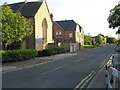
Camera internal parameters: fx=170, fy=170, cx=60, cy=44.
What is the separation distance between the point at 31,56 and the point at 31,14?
41.3ft

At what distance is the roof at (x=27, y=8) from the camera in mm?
35344

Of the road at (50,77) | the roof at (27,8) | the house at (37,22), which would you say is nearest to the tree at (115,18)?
the house at (37,22)

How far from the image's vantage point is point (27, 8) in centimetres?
3769

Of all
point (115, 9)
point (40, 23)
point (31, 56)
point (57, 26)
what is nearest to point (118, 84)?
point (31, 56)

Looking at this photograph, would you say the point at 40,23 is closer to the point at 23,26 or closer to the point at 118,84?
the point at 23,26

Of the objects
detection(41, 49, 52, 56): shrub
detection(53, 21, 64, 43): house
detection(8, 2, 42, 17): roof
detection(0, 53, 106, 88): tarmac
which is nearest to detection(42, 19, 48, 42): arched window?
detection(8, 2, 42, 17): roof

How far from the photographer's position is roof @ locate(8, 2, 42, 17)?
3534 centimetres

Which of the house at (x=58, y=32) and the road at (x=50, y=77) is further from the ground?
the house at (x=58, y=32)

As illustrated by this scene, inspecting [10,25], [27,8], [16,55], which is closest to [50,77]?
[16,55]

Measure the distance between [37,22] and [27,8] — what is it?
4.93m

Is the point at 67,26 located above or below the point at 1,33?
above

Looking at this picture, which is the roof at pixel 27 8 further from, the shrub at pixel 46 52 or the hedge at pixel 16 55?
the hedge at pixel 16 55

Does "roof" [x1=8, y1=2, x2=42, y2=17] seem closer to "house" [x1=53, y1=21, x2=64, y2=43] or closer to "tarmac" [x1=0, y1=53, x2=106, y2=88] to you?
"tarmac" [x1=0, y1=53, x2=106, y2=88]

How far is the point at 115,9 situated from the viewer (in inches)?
1569
